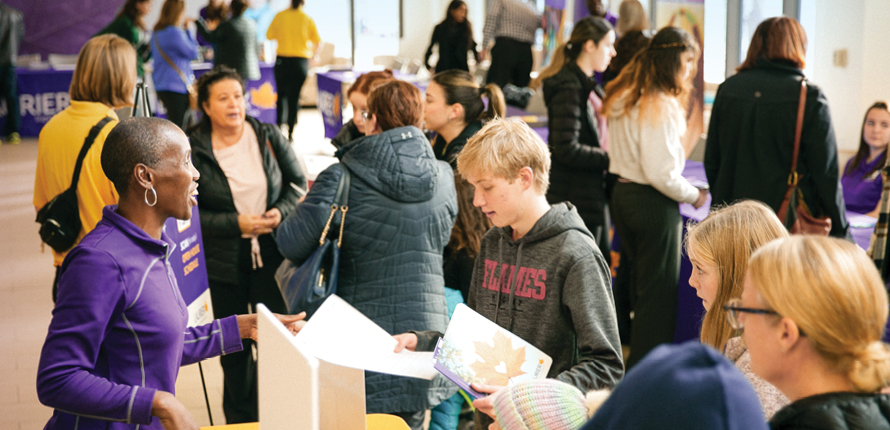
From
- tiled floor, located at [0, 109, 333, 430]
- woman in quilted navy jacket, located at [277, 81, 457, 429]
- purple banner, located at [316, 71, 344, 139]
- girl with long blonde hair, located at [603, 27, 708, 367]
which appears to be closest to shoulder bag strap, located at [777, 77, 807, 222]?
girl with long blonde hair, located at [603, 27, 708, 367]

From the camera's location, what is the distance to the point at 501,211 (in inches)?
76.4

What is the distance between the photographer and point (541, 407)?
3.84 ft

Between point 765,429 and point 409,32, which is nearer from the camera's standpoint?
point 765,429

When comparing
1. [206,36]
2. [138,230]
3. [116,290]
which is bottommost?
[116,290]

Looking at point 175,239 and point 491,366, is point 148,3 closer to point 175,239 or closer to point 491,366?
point 175,239

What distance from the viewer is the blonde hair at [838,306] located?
1.03 metres

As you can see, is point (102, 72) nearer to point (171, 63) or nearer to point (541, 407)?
point (541, 407)

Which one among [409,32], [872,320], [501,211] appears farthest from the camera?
[409,32]

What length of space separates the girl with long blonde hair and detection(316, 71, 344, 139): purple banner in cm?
559

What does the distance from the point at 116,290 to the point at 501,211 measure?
35.5 inches

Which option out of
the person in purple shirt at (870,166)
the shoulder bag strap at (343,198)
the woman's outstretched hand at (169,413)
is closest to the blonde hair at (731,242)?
the woman's outstretched hand at (169,413)

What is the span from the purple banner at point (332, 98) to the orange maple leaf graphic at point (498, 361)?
7286mm

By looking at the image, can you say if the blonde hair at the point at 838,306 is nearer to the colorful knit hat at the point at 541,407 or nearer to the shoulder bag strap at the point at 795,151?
the colorful knit hat at the point at 541,407

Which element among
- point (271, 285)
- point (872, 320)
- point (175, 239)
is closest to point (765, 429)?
point (872, 320)
